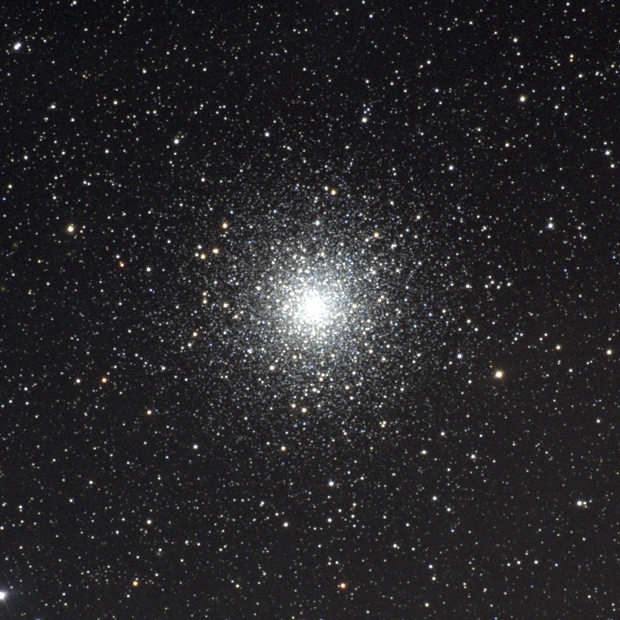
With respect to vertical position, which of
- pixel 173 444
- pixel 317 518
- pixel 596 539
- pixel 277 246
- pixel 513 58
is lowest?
pixel 596 539

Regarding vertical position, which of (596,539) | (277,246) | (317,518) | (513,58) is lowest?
(596,539)

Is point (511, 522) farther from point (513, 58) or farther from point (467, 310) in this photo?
Result: point (513, 58)

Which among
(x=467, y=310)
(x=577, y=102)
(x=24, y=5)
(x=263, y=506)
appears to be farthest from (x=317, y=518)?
(x=24, y=5)

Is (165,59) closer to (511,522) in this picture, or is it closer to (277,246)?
(277,246)

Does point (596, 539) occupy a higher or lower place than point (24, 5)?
lower

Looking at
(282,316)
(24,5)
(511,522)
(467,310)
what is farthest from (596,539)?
(24,5)

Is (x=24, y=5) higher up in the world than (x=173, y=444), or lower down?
higher up
